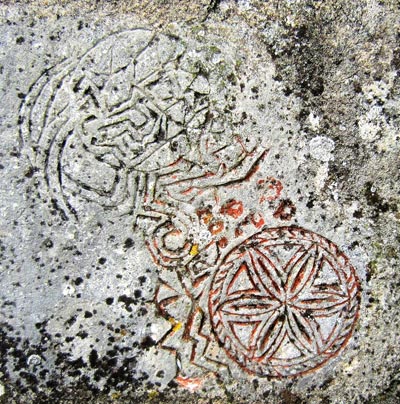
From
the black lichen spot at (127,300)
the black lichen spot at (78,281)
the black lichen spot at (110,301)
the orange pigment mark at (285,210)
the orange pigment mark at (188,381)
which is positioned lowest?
the orange pigment mark at (188,381)

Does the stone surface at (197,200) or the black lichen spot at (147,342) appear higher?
the stone surface at (197,200)

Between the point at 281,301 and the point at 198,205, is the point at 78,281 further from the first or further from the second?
the point at 281,301

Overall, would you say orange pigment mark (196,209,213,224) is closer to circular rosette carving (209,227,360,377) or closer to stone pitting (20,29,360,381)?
stone pitting (20,29,360,381)

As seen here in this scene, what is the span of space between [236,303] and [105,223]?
0.55 metres

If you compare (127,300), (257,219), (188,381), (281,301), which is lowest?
(188,381)

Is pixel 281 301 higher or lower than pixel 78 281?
lower

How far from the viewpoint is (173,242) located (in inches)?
75.5

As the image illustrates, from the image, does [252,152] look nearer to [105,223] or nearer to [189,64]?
[189,64]

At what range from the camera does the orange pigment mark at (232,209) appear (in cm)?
192

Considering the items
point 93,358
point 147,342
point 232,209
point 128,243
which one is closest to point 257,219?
point 232,209

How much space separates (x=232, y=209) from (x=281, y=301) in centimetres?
37

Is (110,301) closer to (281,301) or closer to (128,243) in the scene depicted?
(128,243)

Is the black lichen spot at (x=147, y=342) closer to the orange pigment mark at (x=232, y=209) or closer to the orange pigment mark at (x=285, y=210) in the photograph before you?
the orange pigment mark at (x=232, y=209)

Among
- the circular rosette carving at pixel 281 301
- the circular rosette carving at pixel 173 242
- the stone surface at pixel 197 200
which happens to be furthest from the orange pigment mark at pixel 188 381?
the circular rosette carving at pixel 173 242
